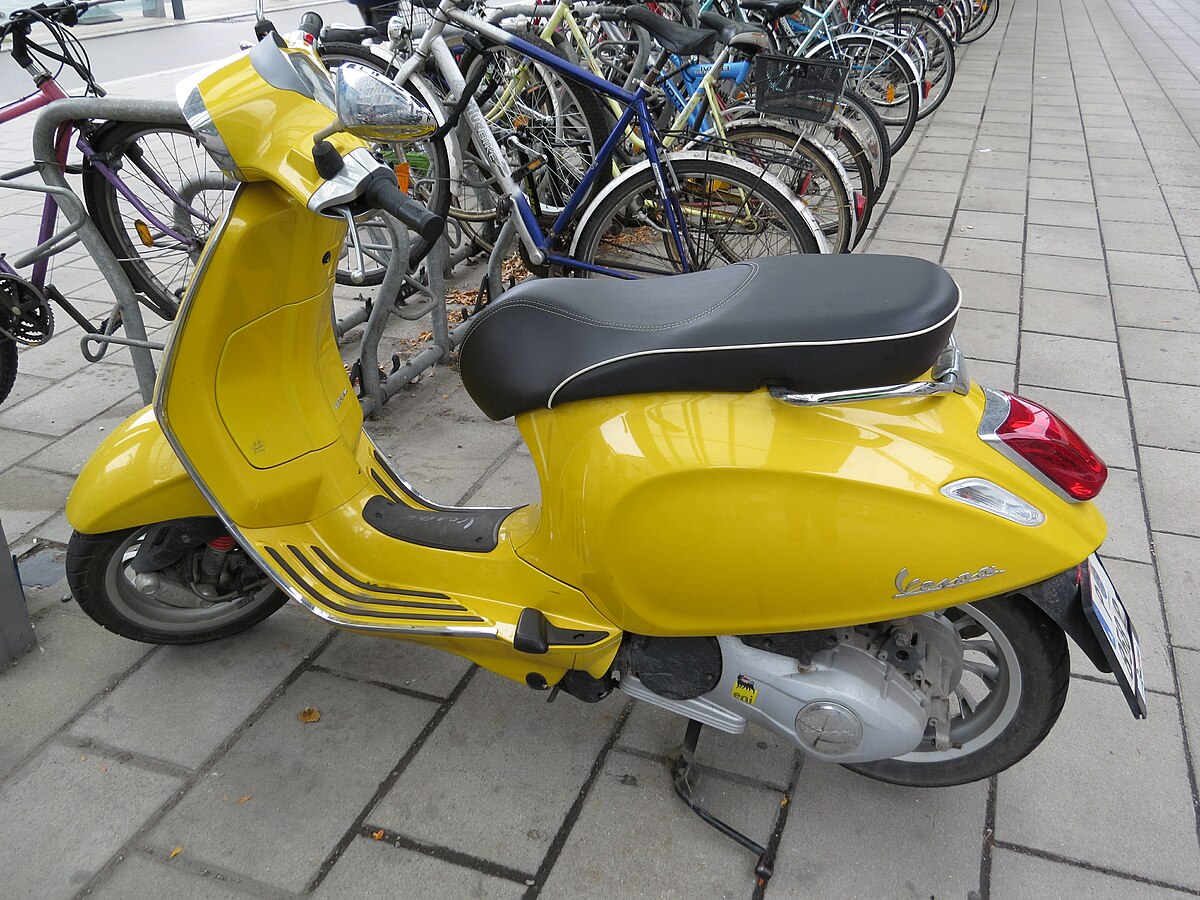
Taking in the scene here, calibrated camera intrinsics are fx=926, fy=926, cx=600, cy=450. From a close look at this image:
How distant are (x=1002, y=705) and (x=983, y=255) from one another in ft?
11.6

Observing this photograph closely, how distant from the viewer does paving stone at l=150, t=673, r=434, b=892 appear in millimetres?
1772

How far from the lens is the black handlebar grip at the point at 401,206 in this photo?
4.25 ft

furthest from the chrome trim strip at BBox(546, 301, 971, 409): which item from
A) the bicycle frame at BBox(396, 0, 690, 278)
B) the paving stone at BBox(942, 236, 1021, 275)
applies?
the paving stone at BBox(942, 236, 1021, 275)

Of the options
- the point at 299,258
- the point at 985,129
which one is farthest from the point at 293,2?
the point at 299,258

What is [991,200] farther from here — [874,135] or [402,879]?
[402,879]

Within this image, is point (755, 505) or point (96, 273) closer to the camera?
point (755, 505)

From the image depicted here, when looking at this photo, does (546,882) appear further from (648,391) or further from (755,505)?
(648,391)

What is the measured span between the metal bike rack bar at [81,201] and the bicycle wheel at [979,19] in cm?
1128

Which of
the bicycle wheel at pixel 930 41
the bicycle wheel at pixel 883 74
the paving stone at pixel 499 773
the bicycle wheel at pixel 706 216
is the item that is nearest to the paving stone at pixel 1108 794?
the paving stone at pixel 499 773

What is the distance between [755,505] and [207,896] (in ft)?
4.04

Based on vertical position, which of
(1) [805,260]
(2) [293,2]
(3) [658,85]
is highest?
(1) [805,260]

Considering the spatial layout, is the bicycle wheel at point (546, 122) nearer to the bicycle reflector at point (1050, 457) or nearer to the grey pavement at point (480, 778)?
the grey pavement at point (480, 778)

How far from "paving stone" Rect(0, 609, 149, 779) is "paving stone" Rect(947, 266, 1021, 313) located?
11.3 ft

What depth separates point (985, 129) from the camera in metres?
7.22
